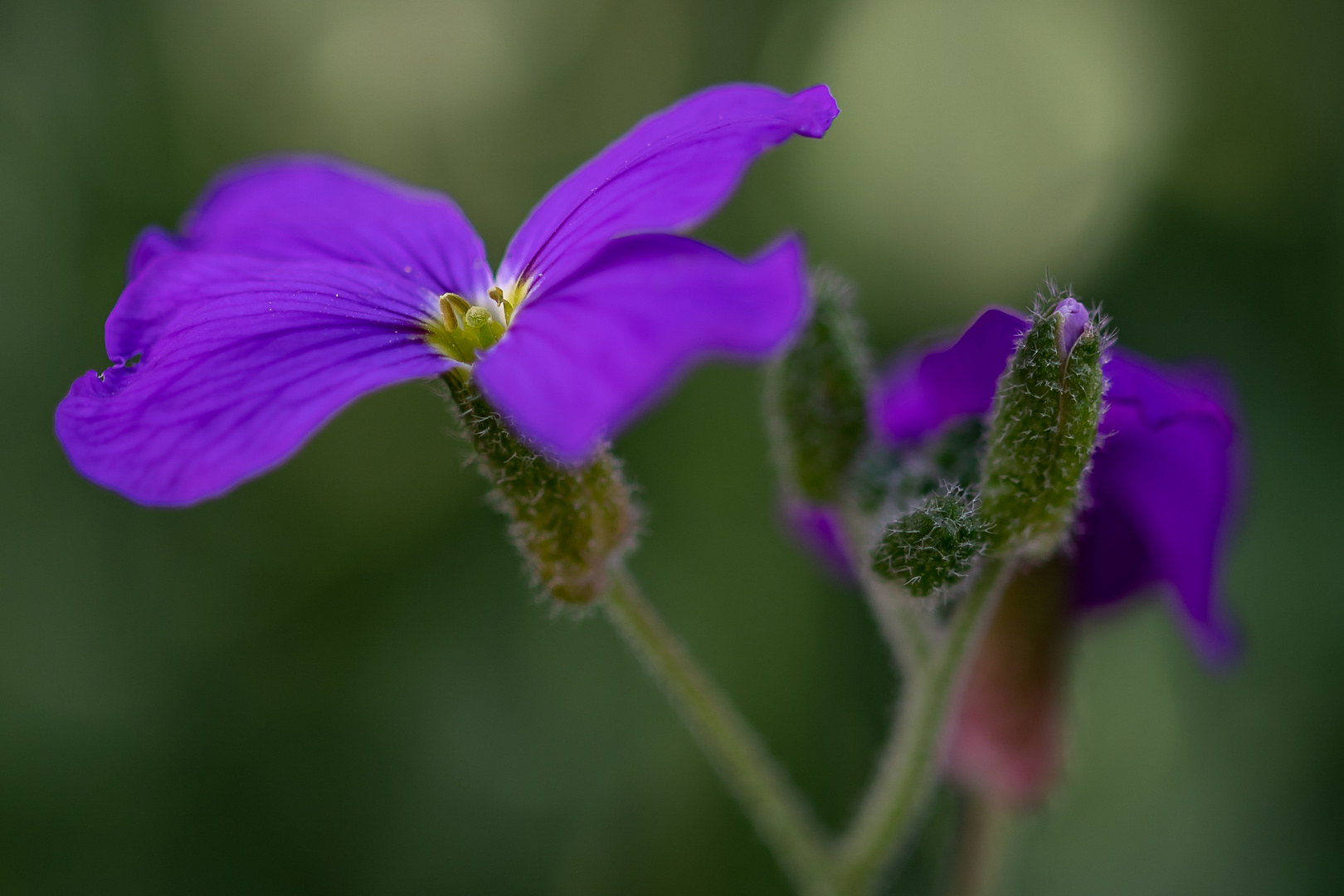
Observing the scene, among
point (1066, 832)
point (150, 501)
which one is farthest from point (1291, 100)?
point (150, 501)

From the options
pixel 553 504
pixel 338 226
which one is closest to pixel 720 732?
pixel 553 504

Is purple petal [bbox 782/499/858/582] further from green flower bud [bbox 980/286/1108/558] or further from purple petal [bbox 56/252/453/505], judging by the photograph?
purple petal [bbox 56/252/453/505]

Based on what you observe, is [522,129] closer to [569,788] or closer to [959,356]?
[569,788]

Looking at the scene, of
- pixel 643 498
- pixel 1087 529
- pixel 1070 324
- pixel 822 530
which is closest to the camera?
pixel 1070 324

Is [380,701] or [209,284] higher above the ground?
[209,284]

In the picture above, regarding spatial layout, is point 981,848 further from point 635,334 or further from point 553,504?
point 635,334

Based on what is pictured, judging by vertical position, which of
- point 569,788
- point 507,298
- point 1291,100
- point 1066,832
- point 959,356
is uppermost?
point 507,298
